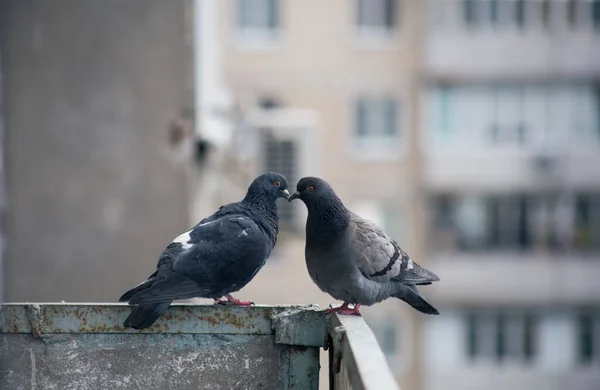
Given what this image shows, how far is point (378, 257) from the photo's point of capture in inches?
221

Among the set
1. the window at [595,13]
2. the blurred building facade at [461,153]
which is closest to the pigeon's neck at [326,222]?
the blurred building facade at [461,153]

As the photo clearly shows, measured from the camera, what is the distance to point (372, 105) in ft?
80.7

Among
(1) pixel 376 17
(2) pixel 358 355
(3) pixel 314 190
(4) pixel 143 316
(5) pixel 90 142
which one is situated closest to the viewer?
(2) pixel 358 355

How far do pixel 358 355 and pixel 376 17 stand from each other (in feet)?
70.3

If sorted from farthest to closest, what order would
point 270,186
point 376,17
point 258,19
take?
1. point 376,17
2. point 258,19
3. point 270,186

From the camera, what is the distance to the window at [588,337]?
81.7 feet

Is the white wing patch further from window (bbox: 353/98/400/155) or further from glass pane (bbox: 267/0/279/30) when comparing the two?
window (bbox: 353/98/400/155)

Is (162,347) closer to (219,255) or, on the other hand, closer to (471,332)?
(219,255)

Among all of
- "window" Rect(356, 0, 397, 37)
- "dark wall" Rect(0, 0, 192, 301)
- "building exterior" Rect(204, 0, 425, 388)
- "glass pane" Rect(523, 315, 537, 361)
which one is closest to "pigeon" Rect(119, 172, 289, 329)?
"dark wall" Rect(0, 0, 192, 301)

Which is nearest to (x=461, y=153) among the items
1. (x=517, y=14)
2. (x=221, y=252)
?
(x=517, y=14)

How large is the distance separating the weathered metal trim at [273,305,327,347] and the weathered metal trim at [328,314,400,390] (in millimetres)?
70

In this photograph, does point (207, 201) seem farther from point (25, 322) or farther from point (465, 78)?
point (465, 78)

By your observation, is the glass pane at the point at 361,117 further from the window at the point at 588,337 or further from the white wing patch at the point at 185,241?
the white wing patch at the point at 185,241

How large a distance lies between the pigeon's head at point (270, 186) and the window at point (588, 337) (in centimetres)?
2030
